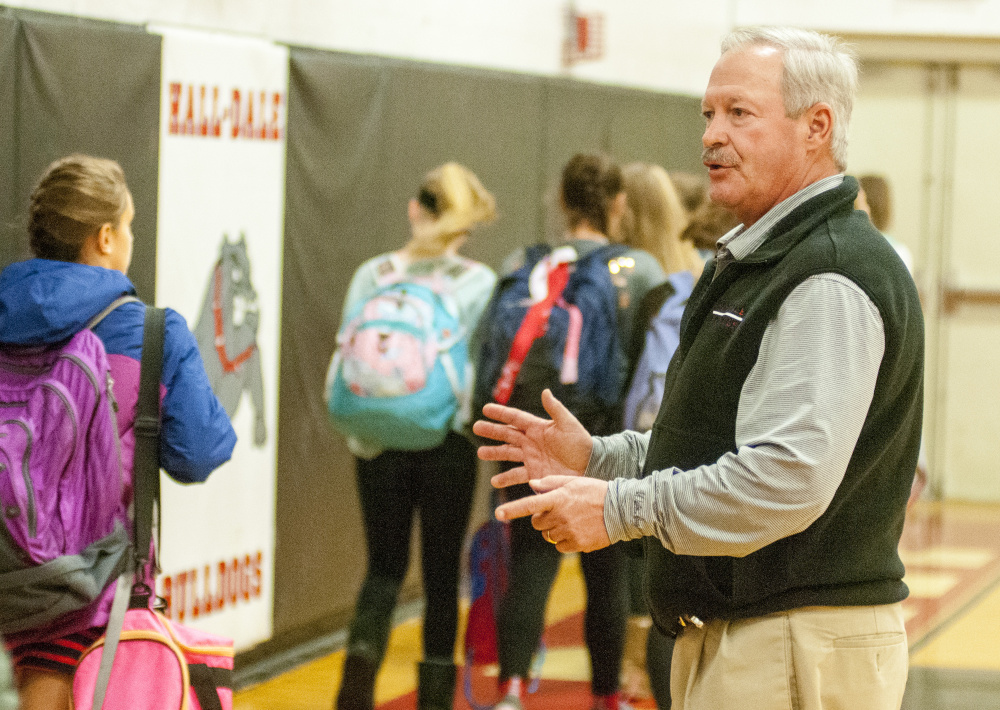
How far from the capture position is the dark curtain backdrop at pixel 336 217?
508 cm

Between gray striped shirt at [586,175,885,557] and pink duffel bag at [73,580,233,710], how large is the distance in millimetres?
1274

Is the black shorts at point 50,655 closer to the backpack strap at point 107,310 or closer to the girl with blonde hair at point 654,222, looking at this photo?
the backpack strap at point 107,310

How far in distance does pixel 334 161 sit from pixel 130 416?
252 centimetres

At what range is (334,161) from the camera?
207 inches

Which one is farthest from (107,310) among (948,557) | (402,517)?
(948,557)

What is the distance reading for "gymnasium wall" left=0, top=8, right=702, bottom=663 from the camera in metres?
3.89

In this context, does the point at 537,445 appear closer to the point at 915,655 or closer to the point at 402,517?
the point at 402,517

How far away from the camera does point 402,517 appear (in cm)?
421

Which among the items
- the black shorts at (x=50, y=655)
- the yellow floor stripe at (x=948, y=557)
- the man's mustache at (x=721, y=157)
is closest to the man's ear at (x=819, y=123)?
the man's mustache at (x=721, y=157)

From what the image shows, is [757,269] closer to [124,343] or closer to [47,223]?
[124,343]

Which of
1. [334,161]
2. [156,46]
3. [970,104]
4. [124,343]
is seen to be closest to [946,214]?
[970,104]

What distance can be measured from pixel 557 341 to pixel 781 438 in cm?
230

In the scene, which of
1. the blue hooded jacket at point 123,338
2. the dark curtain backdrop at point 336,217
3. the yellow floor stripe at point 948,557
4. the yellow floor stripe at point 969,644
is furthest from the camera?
the yellow floor stripe at point 948,557

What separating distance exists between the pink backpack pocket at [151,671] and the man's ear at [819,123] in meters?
1.68
